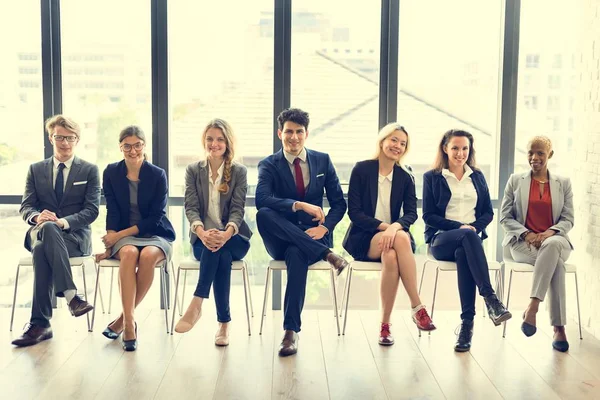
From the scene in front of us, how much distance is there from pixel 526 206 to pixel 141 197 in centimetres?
241

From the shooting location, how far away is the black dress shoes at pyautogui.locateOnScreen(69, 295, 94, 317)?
15.0 ft

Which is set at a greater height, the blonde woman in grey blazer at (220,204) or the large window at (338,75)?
the large window at (338,75)

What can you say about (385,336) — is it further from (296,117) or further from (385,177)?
(296,117)

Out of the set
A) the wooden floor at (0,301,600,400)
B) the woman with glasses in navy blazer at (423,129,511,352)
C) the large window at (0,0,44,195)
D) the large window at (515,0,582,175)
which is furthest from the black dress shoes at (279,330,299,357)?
the large window at (0,0,44,195)

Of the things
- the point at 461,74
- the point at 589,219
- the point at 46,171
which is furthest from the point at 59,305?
the point at 589,219

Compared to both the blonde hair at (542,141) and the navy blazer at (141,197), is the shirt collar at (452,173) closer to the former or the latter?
the blonde hair at (542,141)

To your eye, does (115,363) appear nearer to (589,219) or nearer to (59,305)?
(59,305)

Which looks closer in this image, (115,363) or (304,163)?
(115,363)

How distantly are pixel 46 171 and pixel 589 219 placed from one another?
3.49 m

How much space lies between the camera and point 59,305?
561 centimetres

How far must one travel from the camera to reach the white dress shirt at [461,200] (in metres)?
5.05

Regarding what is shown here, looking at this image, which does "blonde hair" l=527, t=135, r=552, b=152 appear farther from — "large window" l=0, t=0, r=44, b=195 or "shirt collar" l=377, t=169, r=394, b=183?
"large window" l=0, t=0, r=44, b=195

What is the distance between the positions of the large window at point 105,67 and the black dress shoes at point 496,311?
2543 mm

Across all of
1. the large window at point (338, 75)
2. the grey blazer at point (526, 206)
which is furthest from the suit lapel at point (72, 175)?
the grey blazer at point (526, 206)
